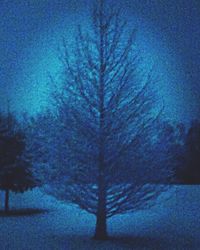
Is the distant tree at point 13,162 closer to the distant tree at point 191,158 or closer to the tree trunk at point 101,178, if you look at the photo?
the tree trunk at point 101,178

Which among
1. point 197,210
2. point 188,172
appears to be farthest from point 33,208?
point 188,172

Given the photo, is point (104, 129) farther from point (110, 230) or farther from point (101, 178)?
point (110, 230)

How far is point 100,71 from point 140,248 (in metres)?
4.55

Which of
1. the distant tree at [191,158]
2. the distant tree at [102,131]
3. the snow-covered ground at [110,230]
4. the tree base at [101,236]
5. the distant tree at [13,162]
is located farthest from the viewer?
the distant tree at [191,158]

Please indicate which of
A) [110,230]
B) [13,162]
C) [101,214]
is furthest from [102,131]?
[13,162]

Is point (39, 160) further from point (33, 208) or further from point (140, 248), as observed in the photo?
point (33, 208)

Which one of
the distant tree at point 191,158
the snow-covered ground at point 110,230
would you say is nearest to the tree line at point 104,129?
the snow-covered ground at point 110,230

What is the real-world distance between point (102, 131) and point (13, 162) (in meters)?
7.05

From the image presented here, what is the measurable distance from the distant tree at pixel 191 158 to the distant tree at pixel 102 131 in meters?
20.1

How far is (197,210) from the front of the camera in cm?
1822

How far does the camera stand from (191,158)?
32531mm

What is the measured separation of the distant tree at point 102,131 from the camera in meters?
11.2

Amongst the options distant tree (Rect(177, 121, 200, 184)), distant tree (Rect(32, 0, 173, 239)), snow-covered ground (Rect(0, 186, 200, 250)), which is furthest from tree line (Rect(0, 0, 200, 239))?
distant tree (Rect(177, 121, 200, 184))

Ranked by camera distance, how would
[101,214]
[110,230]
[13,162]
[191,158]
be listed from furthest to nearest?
[191,158], [13,162], [110,230], [101,214]
